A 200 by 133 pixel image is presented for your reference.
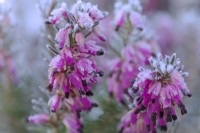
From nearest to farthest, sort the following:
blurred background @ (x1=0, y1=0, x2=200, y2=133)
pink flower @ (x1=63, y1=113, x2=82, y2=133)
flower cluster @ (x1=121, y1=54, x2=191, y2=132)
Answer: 1. flower cluster @ (x1=121, y1=54, x2=191, y2=132)
2. pink flower @ (x1=63, y1=113, x2=82, y2=133)
3. blurred background @ (x1=0, y1=0, x2=200, y2=133)

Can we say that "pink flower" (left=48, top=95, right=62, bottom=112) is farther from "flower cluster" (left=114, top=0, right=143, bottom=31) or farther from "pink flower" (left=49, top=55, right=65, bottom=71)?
"flower cluster" (left=114, top=0, right=143, bottom=31)

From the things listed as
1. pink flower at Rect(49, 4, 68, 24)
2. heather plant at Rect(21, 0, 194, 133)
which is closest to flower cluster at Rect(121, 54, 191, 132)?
heather plant at Rect(21, 0, 194, 133)

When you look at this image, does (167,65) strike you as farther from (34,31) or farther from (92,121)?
(34,31)

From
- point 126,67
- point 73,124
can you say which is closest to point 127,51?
point 126,67

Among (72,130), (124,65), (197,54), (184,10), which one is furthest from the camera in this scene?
(184,10)

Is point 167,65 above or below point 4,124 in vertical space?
below

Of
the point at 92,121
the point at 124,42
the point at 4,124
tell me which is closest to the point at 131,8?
the point at 124,42

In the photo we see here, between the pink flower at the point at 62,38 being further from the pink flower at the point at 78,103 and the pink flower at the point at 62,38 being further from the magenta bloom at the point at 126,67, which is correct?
the magenta bloom at the point at 126,67

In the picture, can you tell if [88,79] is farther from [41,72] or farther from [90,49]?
[41,72]
